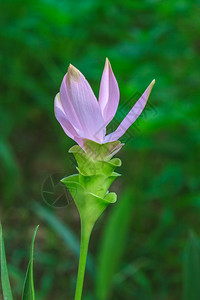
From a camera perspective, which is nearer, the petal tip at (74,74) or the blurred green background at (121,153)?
the petal tip at (74,74)

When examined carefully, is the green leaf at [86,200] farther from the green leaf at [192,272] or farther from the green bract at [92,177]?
the green leaf at [192,272]

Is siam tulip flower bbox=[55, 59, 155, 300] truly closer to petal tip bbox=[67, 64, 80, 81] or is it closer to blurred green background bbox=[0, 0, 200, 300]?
petal tip bbox=[67, 64, 80, 81]

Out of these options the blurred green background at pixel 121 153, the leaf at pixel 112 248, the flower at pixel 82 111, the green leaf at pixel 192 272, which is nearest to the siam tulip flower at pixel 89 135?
the flower at pixel 82 111

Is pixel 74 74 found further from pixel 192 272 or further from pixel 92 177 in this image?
pixel 192 272

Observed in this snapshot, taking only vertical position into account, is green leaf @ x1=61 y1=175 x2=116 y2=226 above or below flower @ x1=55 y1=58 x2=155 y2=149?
below

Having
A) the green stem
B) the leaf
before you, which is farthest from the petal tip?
the leaf

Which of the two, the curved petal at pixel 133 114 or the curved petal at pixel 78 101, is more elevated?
the curved petal at pixel 78 101
